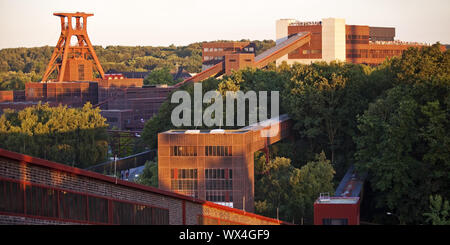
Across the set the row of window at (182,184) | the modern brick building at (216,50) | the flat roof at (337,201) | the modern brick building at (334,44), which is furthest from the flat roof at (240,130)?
the modern brick building at (216,50)

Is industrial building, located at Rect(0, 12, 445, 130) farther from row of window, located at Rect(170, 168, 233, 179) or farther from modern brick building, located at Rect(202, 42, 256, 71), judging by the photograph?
row of window, located at Rect(170, 168, 233, 179)

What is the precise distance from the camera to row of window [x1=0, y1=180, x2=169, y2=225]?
19.5 meters

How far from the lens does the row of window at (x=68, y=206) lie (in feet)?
63.9

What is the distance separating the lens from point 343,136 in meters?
74.9

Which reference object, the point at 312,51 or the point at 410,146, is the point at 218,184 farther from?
the point at 312,51

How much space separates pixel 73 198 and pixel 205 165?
31.6 m

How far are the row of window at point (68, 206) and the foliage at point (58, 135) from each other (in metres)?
53.5

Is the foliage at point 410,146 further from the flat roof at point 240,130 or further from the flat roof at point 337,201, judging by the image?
the flat roof at point 337,201

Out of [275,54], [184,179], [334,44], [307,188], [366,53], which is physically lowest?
[307,188]

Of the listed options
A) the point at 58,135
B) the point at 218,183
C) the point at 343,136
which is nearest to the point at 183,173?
the point at 218,183

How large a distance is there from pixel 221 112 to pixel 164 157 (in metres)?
22.8

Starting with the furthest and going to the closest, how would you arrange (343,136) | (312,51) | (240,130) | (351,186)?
(312,51), (343,136), (240,130), (351,186)

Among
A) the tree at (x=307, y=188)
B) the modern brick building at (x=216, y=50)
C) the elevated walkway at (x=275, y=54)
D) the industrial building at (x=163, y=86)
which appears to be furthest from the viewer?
the modern brick building at (x=216, y=50)
